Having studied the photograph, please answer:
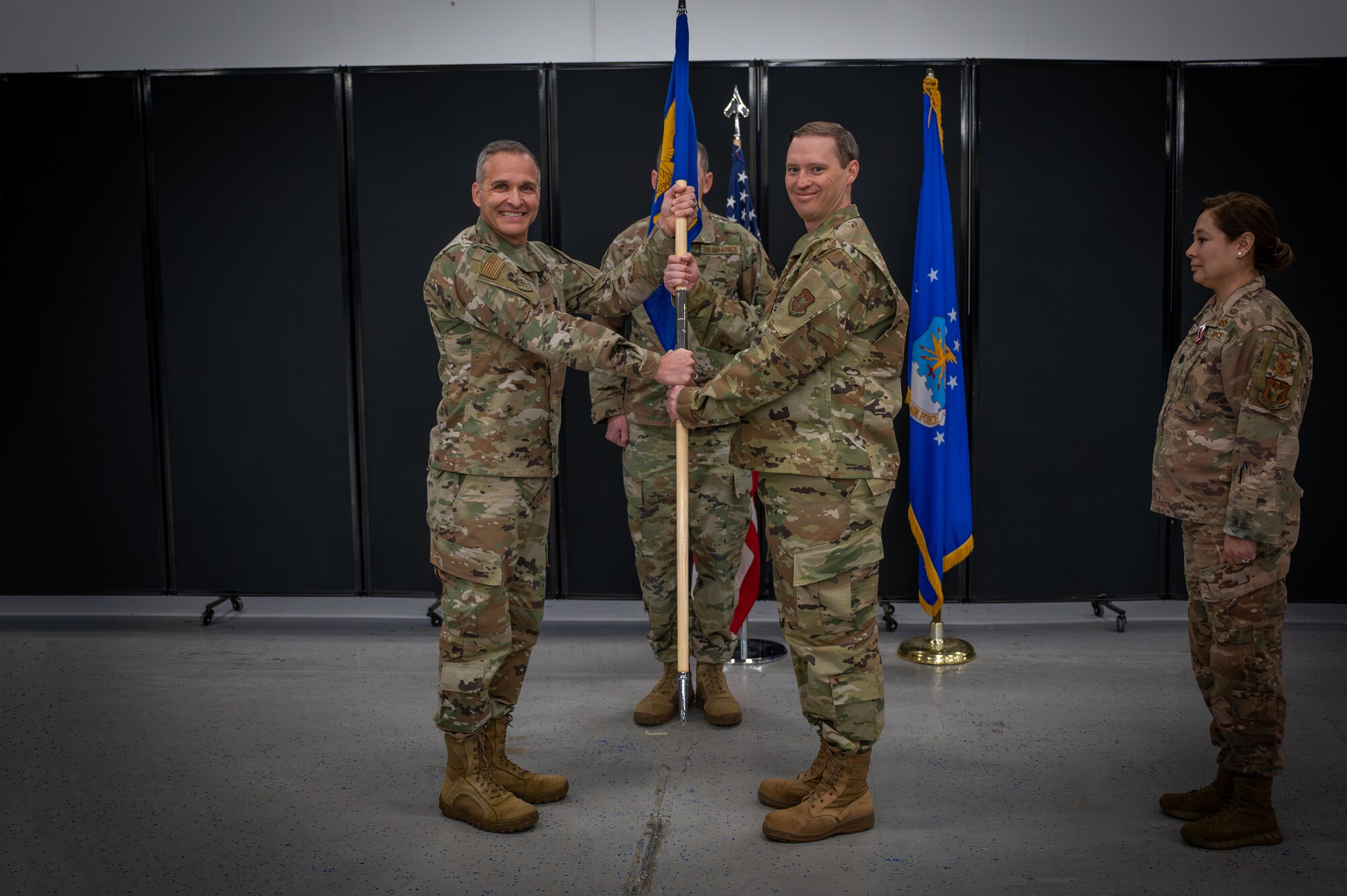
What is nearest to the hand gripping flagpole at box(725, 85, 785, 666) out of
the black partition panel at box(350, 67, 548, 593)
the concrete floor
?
the concrete floor

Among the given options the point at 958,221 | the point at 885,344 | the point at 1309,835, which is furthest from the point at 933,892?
the point at 958,221

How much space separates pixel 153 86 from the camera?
5055 mm

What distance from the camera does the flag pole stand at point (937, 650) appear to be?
4270 millimetres

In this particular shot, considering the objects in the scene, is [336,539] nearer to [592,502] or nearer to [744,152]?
[592,502]

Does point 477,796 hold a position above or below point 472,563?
below

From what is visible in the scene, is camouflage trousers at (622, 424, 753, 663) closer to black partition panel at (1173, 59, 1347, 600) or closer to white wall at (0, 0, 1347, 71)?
white wall at (0, 0, 1347, 71)

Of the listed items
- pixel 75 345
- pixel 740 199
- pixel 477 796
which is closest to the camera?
pixel 477 796

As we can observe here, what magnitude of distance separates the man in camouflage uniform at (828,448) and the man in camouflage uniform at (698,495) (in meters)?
0.79

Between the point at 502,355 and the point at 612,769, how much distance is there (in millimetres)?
1313

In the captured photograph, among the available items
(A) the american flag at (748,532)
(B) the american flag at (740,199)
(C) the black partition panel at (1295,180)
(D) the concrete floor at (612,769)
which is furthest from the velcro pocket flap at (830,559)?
(C) the black partition panel at (1295,180)

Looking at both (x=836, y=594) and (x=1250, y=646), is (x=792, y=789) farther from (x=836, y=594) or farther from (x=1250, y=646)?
(x=1250, y=646)

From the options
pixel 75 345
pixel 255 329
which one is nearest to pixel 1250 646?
pixel 255 329

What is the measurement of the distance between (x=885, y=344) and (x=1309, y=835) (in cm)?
168

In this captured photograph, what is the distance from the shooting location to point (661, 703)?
371 cm
